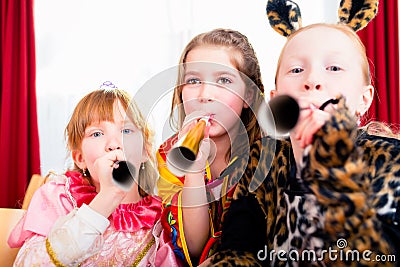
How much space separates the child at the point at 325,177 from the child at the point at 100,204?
29cm

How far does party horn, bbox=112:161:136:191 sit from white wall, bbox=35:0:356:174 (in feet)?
5.17

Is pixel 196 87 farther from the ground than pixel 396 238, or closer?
farther from the ground

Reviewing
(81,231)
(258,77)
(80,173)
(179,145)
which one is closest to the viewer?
(179,145)

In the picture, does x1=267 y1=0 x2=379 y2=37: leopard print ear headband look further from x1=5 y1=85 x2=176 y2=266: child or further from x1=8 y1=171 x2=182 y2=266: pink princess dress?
x1=8 y1=171 x2=182 y2=266: pink princess dress

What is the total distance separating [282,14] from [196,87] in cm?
24

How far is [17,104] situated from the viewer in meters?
2.61

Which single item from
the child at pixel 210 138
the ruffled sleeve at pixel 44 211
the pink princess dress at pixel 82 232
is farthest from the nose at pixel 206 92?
the ruffled sleeve at pixel 44 211

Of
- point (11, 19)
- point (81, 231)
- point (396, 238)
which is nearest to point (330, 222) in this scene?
point (396, 238)

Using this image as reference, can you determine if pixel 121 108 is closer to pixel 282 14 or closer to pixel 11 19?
pixel 282 14

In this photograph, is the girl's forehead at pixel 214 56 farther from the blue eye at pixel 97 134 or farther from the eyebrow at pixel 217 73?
the blue eye at pixel 97 134

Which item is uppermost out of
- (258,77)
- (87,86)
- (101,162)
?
(258,77)

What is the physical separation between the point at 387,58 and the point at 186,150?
1923mm

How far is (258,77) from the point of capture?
1.28m

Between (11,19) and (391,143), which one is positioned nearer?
(391,143)
